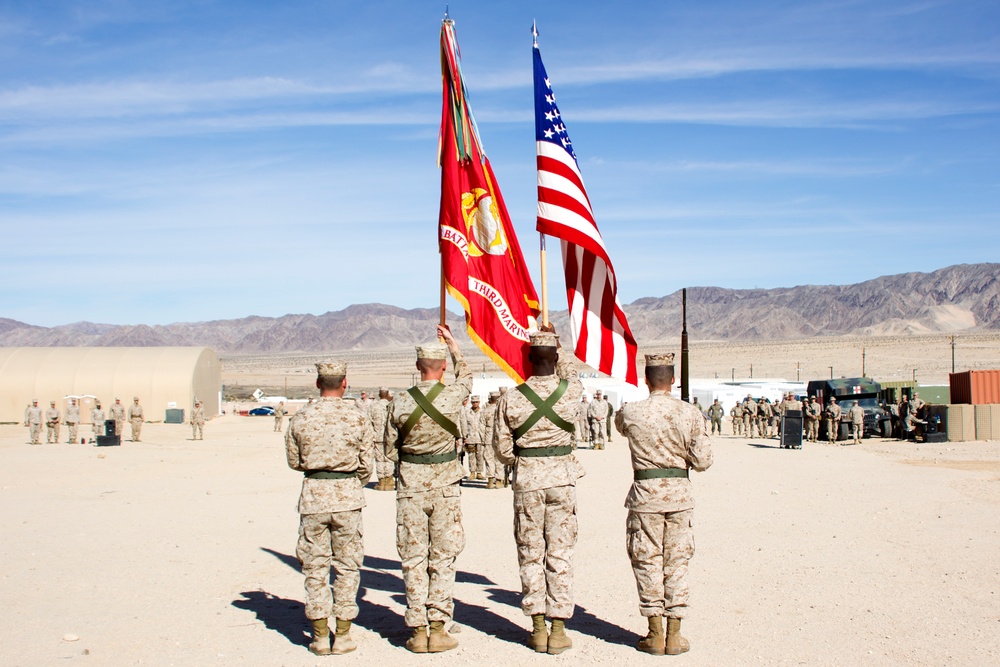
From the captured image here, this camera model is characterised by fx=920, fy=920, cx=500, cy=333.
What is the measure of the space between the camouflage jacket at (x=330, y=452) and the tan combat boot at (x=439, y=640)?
1005 millimetres

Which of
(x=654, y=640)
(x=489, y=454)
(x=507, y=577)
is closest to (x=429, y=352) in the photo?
(x=654, y=640)

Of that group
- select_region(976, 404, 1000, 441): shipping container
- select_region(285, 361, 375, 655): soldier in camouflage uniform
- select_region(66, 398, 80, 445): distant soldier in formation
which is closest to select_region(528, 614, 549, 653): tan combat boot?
select_region(285, 361, 375, 655): soldier in camouflage uniform

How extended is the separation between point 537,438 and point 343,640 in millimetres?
1943

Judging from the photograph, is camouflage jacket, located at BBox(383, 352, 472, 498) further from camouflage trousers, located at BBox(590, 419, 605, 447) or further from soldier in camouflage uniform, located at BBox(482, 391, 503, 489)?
camouflage trousers, located at BBox(590, 419, 605, 447)

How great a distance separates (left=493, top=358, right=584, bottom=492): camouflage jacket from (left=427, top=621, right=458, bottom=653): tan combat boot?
1113 millimetres

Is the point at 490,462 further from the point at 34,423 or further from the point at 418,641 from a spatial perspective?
the point at 34,423

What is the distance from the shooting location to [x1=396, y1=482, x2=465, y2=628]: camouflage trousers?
6.46 m

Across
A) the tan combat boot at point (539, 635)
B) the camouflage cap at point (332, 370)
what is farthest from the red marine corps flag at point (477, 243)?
the tan combat boot at point (539, 635)

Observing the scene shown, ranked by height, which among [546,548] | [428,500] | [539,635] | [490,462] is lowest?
[539,635]

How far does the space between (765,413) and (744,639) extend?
25747 mm

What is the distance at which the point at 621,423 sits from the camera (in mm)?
6574

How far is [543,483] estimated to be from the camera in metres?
6.40

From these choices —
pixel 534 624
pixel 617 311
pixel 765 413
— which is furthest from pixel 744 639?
pixel 765 413

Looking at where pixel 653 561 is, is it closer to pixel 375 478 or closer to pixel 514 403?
pixel 514 403
